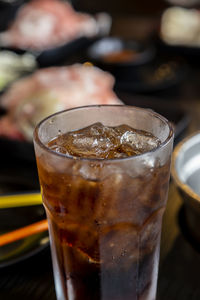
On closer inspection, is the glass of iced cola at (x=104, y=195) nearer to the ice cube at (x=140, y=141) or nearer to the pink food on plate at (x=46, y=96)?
the ice cube at (x=140, y=141)

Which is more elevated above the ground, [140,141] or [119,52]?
[140,141]

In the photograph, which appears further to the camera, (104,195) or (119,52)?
(119,52)

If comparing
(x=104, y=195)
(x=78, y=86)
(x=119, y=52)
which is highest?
(x=104, y=195)

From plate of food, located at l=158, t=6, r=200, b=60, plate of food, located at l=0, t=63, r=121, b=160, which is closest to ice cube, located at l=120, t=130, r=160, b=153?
plate of food, located at l=0, t=63, r=121, b=160

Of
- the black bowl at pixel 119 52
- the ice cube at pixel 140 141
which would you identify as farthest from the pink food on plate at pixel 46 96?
the ice cube at pixel 140 141

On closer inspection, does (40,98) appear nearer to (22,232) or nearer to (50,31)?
(22,232)

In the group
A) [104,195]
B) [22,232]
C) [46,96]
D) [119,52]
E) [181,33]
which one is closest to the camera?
[104,195]

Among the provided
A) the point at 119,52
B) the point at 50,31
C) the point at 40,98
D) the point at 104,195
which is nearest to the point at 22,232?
the point at 104,195
